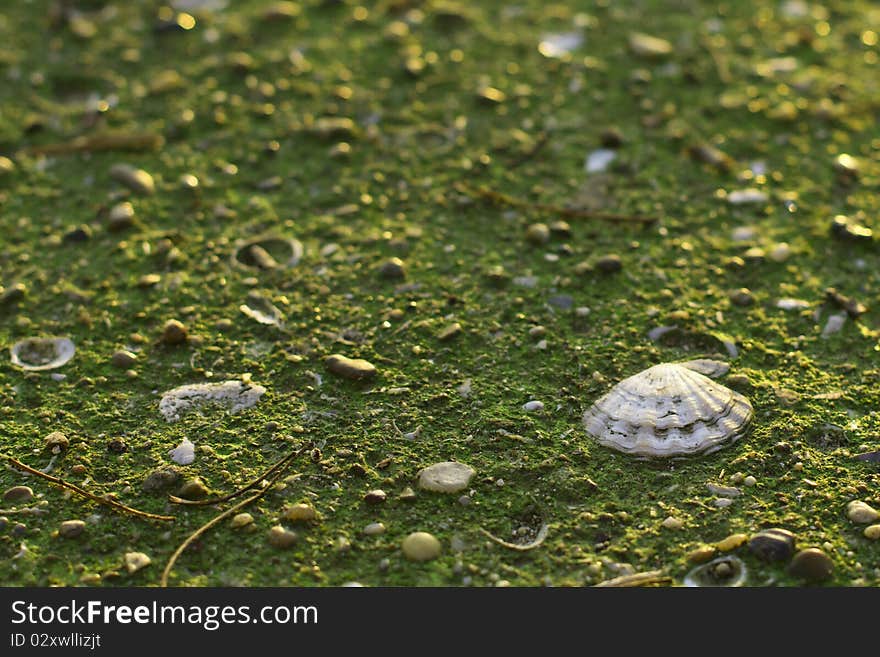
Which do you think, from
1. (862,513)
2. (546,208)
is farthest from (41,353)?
(862,513)

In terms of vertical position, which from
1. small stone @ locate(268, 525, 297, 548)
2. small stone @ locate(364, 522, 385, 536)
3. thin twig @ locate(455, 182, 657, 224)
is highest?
thin twig @ locate(455, 182, 657, 224)

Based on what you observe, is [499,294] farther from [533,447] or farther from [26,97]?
[26,97]

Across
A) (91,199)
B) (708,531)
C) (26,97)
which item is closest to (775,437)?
(708,531)

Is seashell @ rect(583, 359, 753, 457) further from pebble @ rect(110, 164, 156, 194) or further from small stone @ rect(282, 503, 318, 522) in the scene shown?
pebble @ rect(110, 164, 156, 194)

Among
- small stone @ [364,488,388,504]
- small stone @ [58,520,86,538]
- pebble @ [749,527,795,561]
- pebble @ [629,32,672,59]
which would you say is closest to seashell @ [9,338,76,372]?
small stone @ [58,520,86,538]

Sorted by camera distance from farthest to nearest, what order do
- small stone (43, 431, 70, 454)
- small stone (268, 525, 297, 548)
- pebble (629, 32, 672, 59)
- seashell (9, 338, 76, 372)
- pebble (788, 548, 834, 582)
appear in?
pebble (629, 32, 672, 59)
seashell (9, 338, 76, 372)
small stone (43, 431, 70, 454)
small stone (268, 525, 297, 548)
pebble (788, 548, 834, 582)

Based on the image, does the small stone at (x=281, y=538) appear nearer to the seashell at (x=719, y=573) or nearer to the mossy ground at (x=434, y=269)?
the mossy ground at (x=434, y=269)
